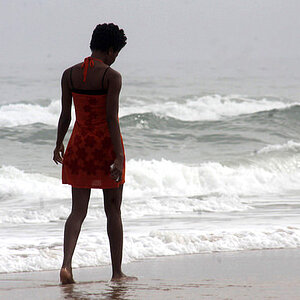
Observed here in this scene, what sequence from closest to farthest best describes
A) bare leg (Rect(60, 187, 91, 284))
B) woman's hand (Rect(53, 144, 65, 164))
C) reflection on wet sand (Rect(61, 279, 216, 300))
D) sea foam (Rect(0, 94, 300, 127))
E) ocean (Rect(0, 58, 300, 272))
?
1. reflection on wet sand (Rect(61, 279, 216, 300))
2. bare leg (Rect(60, 187, 91, 284))
3. woman's hand (Rect(53, 144, 65, 164))
4. ocean (Rect(0, 58, 300, 272))
5. sea foam (Rect(0, 94, 300, 127))

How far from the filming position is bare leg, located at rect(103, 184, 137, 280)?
359cm

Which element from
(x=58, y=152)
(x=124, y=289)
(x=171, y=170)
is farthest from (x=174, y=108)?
(x=124, y=289)

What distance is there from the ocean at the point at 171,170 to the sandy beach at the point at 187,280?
0.37 metres

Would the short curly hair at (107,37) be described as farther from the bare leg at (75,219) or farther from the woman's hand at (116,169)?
the bare leg at (75,219)

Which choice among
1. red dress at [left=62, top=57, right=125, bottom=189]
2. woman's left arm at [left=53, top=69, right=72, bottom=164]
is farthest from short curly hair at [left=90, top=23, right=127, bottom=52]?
woman's left arm at [left=53, top=69, right=72, bottom=164]

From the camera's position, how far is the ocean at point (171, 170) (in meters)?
5.52

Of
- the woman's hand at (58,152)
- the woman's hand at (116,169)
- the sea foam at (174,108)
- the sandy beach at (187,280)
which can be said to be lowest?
the sandy beach at (187,280)

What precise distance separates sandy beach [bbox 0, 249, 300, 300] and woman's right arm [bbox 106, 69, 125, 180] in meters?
0.60

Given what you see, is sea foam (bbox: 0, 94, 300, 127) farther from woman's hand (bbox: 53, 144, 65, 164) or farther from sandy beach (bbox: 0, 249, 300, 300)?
woman's hand (bbox: 53, 144, 65, 164)

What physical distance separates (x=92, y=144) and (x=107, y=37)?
1.91ft

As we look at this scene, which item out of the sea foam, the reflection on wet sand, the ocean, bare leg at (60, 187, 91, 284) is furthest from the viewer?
the sea foam

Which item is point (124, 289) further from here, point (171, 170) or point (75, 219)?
point (171, 170)

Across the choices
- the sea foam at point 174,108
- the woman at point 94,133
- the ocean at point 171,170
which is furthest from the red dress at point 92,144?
the sea foam at point 174,108

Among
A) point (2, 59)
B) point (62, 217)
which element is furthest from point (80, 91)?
point (2, 59)
